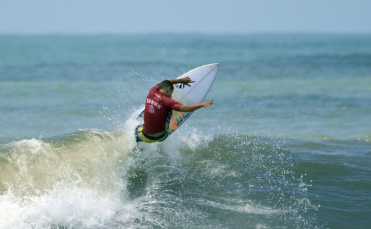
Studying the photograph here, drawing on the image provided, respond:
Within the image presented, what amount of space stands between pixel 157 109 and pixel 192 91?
226 centimetres

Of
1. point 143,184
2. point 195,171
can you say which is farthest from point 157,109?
point 195,171

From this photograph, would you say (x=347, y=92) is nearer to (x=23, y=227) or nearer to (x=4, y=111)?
(x=4, y=111)

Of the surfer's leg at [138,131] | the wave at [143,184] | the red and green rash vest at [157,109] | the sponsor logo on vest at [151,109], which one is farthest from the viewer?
the surfer's leg at [138,131]

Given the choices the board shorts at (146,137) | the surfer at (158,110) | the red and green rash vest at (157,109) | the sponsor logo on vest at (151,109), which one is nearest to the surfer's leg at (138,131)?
the board shorts at (146,137)

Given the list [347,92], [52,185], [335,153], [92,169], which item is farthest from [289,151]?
[347,92]

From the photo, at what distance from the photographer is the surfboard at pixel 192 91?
9.84 meters

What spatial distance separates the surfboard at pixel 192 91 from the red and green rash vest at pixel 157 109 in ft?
3.73

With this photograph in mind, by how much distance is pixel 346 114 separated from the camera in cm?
1520

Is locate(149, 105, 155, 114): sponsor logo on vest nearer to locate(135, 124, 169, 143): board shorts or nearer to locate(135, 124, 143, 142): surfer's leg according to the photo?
locate(135, 124, 169, 143): board shorts

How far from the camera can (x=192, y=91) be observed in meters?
10.2

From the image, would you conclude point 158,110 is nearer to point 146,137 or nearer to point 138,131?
point 146,137

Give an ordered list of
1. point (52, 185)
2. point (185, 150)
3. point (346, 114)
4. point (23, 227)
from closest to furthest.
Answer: point (23, 227)
point (52, 185)
point (185, 150)
point (346, 114)

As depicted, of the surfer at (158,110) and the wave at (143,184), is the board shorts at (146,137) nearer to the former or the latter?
the surfer at (158,110)

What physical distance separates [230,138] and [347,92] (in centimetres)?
975
